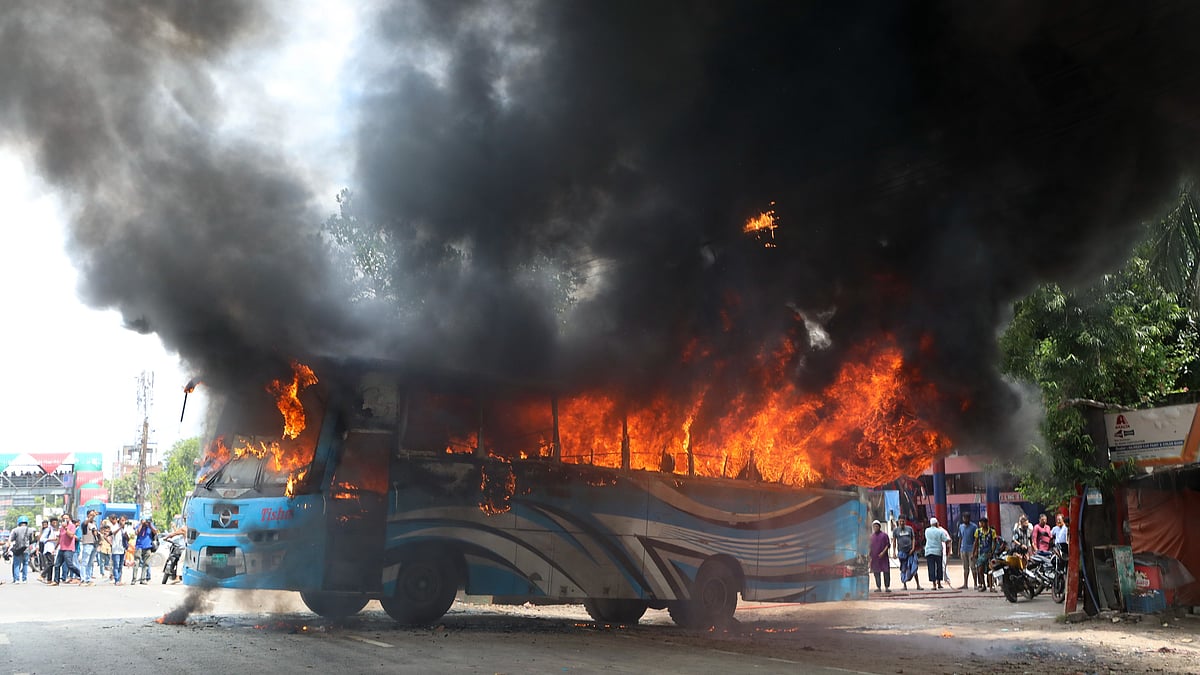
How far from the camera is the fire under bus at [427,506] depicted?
1059cm

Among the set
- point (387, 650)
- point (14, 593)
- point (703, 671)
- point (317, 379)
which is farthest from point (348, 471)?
point (14, 593)

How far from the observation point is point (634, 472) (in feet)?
41.3

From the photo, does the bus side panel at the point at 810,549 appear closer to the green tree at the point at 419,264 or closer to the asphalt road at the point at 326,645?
the asphalt road at the point at 326,645

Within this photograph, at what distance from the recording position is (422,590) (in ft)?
36.4

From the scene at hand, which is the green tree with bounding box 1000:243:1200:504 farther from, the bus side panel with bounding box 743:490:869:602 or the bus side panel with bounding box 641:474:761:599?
the bus side panel with bounding box 641:474:761:599

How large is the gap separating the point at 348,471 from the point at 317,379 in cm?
105

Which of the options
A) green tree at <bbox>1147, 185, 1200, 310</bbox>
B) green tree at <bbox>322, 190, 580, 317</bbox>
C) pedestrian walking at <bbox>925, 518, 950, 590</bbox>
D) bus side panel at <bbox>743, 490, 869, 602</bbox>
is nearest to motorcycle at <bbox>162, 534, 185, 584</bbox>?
green tree at <bbox>322, 190, 580, 317</bbox>

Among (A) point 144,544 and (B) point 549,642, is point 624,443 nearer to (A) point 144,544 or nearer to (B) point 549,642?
(B) point 549,642

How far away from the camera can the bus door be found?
34.6 feet

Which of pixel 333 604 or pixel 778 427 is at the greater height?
pixel 778 427

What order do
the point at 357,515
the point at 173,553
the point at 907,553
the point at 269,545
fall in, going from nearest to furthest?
the point at 269,545 < the point at 357,515 < the point at 173,553 < the point at 907,553

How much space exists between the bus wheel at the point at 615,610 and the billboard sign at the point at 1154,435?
6807mm

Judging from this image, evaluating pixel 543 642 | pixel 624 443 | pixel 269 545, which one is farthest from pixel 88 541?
pixel 543 642

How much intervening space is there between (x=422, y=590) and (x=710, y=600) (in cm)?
409
